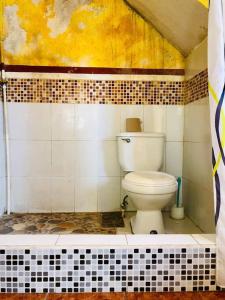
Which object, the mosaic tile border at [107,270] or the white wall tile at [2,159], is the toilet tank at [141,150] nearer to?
the white wall tile at [2,159]

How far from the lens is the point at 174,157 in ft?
7.38

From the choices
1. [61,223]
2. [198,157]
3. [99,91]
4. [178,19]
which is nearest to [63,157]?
[61,223]

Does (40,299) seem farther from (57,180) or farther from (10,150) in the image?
(10,150)

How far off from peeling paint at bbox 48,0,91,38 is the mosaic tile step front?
1.60m

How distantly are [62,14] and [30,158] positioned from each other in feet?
4.24

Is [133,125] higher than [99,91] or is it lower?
lower

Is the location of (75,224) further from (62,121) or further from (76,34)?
(76,34)

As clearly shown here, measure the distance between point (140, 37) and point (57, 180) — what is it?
4.86ft

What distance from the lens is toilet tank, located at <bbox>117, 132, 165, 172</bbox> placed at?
1.96 meters

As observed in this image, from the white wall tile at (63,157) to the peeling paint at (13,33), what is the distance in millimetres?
889

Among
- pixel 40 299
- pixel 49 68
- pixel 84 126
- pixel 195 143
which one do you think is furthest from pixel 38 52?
pixel 40 299

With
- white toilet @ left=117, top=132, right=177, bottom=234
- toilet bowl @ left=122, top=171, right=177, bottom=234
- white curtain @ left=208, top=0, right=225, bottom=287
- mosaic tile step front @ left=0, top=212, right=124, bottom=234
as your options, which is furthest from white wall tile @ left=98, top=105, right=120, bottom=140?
white curtain @ left=208, top=0, right=225, bottom=287

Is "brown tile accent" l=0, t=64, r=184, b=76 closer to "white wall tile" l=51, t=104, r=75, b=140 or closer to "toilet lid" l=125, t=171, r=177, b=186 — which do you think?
"white wall tile" l=51, t=104, r=75, b=140

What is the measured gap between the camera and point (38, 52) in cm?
212
